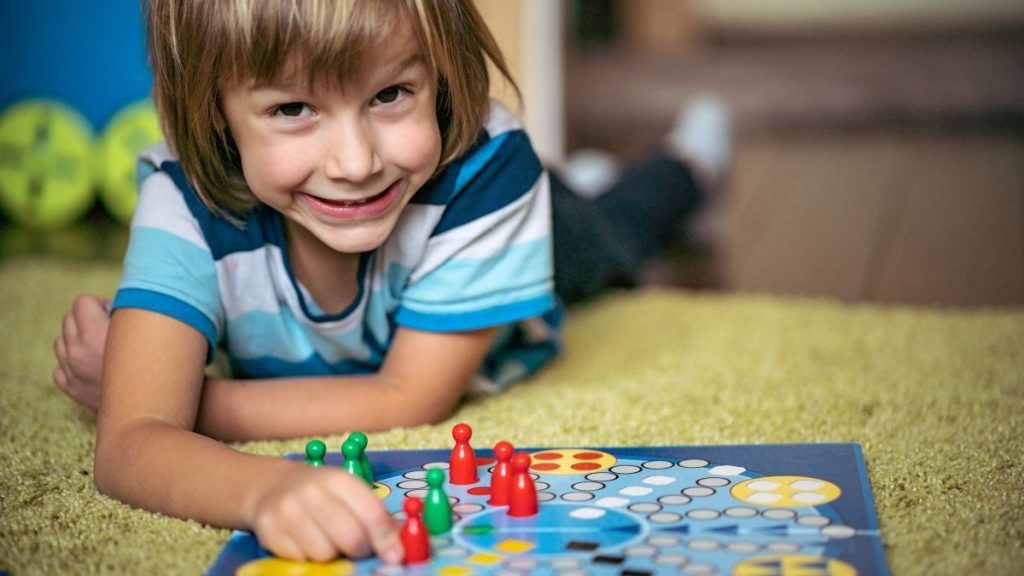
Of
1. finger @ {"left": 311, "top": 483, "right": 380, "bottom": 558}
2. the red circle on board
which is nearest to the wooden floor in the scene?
the red circle on board

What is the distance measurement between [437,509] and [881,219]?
1.33 m

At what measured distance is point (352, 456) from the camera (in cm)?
75

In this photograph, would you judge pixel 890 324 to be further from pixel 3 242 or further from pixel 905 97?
pixel 905 97

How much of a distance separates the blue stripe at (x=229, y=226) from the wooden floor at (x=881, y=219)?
2.52ft

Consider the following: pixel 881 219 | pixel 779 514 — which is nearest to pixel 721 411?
pixel 779 514

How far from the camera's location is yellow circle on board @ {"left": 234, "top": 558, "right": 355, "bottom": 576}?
24.6 inches

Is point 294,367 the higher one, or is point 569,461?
point 294,367

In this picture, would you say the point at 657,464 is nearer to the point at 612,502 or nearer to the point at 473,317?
the point at 612,502

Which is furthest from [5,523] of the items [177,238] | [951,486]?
[951,486]

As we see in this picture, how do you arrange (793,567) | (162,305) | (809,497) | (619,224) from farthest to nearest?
1. (619,224)
2. (162,305)
3. (809,497)
4. (793,567)

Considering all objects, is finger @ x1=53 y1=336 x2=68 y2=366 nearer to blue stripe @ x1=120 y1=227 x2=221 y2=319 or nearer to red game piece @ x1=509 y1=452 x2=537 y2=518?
blue stripe @ x1=120 y1=227 x2=221 y2=319

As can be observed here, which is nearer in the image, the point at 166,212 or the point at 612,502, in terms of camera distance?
the point at 612,502

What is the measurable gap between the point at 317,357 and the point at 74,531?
0.29 metres

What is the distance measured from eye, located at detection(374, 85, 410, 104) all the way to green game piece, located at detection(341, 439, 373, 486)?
23 cm
